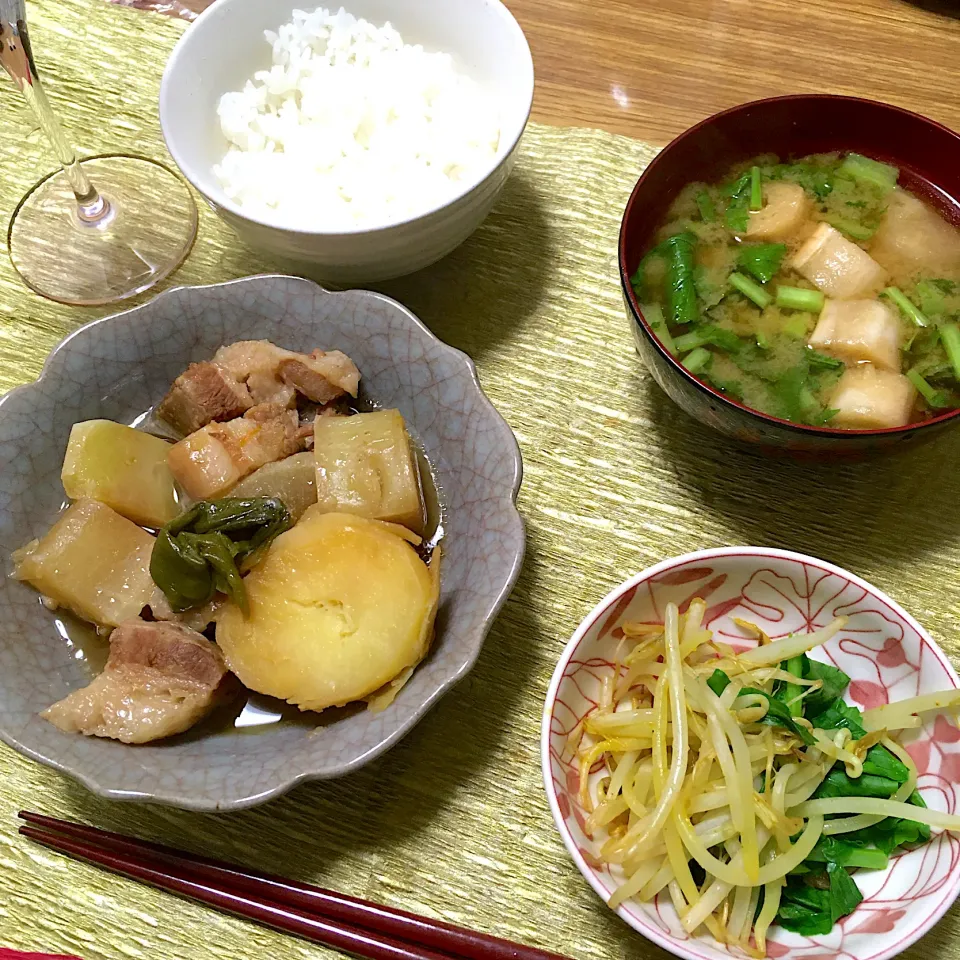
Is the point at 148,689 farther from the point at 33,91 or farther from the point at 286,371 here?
the point at 33,91

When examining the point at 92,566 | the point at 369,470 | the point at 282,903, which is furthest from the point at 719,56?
the point at 282,903

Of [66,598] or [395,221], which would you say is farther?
[395,221]

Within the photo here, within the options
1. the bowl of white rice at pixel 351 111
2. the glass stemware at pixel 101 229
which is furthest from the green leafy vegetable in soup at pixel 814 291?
the glass stemware at pixel 101 229

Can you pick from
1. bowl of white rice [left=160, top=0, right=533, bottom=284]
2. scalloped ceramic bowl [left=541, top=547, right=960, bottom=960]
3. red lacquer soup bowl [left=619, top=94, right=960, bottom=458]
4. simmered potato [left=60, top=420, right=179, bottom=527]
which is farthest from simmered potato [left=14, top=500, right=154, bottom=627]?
red lacquer soup bowl [left=619, top=94, right=960, bottom=458]

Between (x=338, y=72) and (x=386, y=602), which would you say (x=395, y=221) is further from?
(x=386, y=602)

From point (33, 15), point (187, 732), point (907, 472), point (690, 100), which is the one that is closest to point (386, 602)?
point (187, 732)

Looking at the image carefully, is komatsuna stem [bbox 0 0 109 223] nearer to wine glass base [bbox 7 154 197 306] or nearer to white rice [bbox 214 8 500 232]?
wine glass base [bbox 7 154 197 306]
